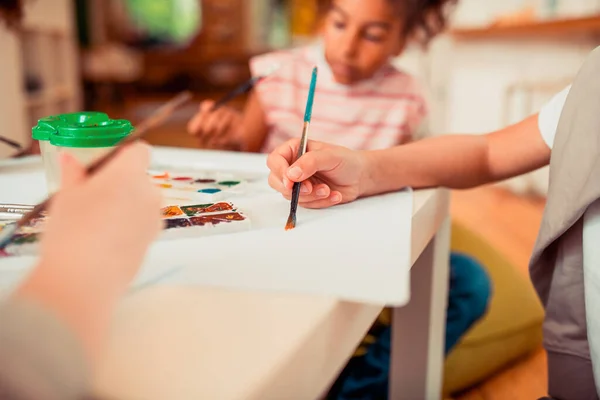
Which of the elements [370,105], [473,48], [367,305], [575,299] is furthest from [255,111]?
[473,48]

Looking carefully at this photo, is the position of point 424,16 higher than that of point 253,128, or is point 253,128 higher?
point 424,16

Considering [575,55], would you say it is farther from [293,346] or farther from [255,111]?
[293,346]

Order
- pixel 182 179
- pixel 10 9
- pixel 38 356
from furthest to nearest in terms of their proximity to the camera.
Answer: pixel 10 9
pixel 182 179
pixel 38 356

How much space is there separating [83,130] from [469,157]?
0.37 metres

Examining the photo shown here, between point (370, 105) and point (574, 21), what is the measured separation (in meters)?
1.37

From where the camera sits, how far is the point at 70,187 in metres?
0.23

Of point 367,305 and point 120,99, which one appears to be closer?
point 367,305

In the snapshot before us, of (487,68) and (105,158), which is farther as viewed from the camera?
(487,68)

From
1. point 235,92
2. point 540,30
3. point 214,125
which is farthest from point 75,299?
→ point 540,30

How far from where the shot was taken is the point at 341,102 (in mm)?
1056

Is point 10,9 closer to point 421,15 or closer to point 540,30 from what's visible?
point 421,15

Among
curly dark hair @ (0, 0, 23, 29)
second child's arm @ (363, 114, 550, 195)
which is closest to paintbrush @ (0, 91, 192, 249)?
second child's arm @ (363, 114, 550, 195)

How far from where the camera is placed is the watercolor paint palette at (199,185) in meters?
0.47

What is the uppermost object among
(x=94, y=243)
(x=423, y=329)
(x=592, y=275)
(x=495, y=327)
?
(x=94, y=243)
